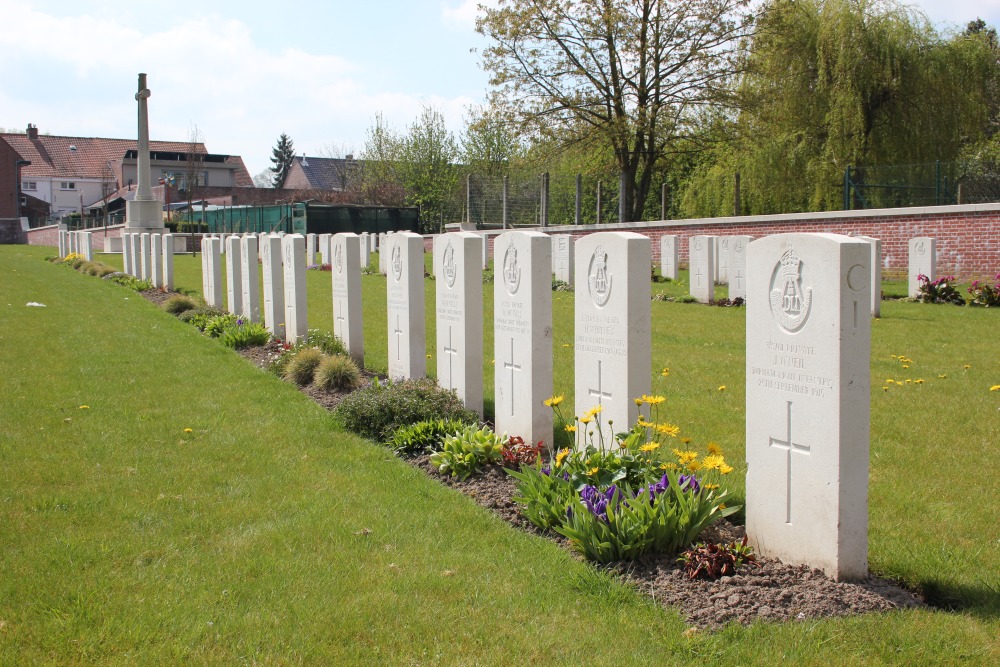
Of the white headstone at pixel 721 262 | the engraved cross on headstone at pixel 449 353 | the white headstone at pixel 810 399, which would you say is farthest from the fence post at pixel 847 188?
the white headstone at pixel 810 399

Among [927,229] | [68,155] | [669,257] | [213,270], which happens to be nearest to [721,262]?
[669,257]

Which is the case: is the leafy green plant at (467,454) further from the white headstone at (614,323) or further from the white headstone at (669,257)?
the white headstone at (669,257)

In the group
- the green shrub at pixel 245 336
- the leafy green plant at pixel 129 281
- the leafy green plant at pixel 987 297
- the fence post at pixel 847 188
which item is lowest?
the green shrub at pixel 245 336

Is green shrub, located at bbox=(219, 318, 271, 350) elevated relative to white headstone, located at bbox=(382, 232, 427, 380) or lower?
lower

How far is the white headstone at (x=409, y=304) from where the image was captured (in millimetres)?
8203

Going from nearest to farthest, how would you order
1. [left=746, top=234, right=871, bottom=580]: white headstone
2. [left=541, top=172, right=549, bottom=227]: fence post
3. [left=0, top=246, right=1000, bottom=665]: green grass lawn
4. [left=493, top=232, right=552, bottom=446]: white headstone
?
[left=0, top=246, right=1000, bottom=665]: green grass lawn → [left=746, top=234, right=871, bottom=580]: white headstone → [left=493, top=232, right=552, bottom=446]: white headstone → [left=541, top=172, right=549, bottom=227]: fence post

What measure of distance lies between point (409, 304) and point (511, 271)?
6.73ft

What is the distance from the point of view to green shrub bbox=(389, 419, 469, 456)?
6.42 metres

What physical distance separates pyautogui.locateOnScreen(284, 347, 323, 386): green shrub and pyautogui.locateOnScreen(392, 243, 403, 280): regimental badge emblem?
127 cm

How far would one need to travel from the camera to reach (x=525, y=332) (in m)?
6.23

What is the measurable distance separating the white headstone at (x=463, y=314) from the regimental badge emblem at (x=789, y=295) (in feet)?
10.9

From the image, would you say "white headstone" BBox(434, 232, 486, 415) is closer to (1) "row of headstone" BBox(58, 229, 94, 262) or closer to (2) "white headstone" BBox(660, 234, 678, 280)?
(2) "white headstone" BBox(660, 234, 678, 280)

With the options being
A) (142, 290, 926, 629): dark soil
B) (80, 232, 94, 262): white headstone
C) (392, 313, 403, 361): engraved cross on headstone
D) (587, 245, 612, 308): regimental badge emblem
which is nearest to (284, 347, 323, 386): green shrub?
(392, 313, 403, 361): engraved cross on headstone

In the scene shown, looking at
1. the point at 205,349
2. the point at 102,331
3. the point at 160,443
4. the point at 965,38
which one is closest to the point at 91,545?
the point at 160,443
